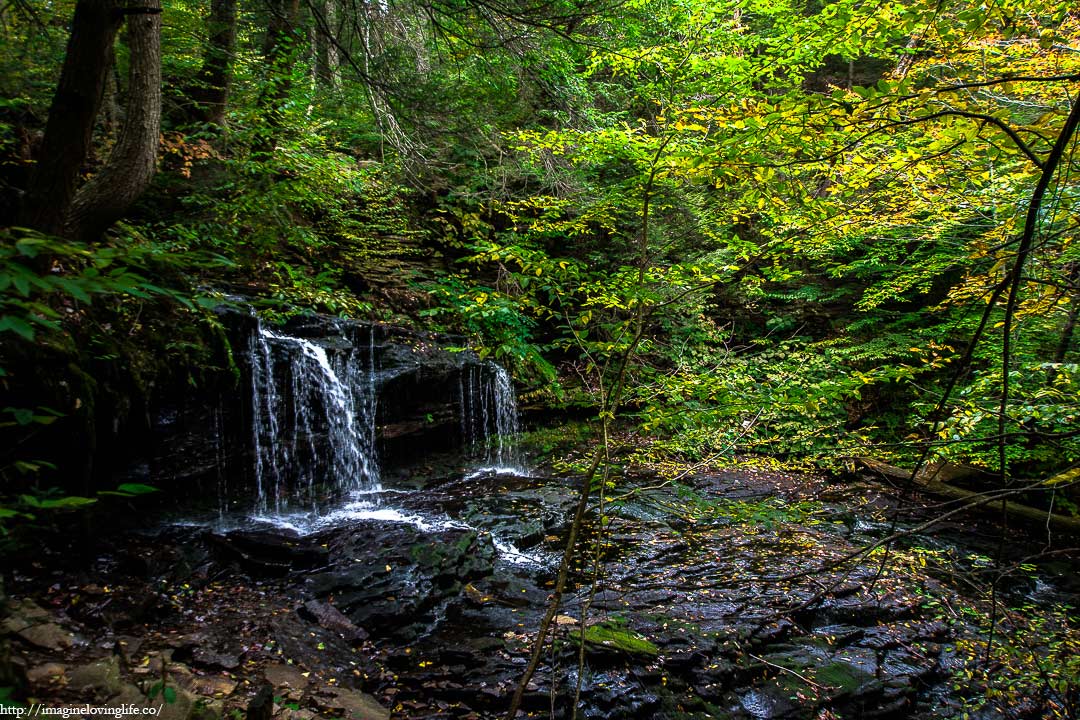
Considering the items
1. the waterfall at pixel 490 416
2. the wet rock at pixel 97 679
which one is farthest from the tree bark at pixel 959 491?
the wet rock at pixel 97 679

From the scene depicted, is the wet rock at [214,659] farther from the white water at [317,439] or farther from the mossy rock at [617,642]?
the white water at [317,439]

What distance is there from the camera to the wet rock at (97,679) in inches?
99.7

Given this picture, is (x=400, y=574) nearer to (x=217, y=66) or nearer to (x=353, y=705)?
(x=353, y=705)

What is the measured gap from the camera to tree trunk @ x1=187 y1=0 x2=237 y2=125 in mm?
5824

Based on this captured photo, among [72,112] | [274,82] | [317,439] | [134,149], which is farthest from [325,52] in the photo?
[317,439]

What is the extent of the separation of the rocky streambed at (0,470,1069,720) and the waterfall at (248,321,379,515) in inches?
47.4

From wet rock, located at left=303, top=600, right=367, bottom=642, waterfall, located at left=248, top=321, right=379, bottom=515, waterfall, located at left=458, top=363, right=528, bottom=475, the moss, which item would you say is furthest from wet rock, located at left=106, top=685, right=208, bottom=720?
waterfall, located at left=458, top=363, right=528, bottom=475

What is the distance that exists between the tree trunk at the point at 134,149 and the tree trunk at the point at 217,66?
44.3 inches

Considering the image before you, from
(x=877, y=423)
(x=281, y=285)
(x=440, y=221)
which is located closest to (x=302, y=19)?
(x=281, y=285)

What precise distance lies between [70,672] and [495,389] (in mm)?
8768

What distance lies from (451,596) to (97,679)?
10.3ft

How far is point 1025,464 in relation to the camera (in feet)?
29.5

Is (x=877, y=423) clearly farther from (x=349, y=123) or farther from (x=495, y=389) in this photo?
(x=349, y=123)

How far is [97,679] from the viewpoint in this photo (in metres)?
2.63
